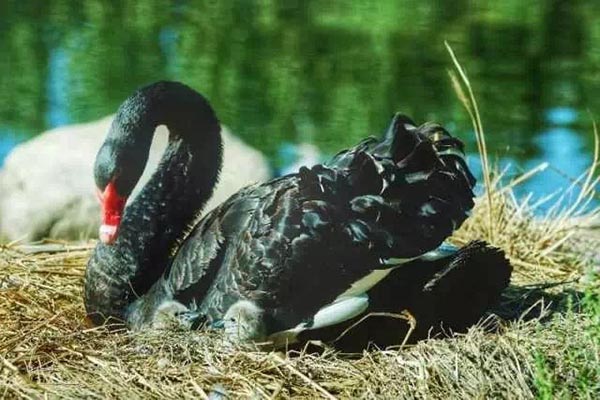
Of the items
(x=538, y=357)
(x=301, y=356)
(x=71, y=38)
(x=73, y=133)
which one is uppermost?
(x=538, y=357)

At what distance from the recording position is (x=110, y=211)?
398 cm

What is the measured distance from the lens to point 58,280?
4641mm

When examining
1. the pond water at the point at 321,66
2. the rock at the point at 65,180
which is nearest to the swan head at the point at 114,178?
the rock at the point at 65,180

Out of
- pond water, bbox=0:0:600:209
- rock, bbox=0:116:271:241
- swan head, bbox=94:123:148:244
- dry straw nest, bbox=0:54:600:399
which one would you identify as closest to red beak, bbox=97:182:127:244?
swan head, bbox=94:123:148:244

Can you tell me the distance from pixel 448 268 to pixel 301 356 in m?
0.52

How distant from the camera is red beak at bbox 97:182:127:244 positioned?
3.97m

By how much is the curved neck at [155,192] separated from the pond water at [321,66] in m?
4.25

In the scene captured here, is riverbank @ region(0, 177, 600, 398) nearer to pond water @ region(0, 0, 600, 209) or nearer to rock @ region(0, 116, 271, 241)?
rock @ region(0, 116, 271, 241)

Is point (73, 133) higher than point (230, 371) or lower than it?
lower

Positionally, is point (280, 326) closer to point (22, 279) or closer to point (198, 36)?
point (22, 279)

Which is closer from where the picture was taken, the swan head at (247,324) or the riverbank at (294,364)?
the riverbank at (294,364)

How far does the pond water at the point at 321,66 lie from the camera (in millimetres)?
10156

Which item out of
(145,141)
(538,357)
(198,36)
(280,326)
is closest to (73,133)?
(145,141)

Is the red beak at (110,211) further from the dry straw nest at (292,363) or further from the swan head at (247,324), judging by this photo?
the swan head at (247,324)
